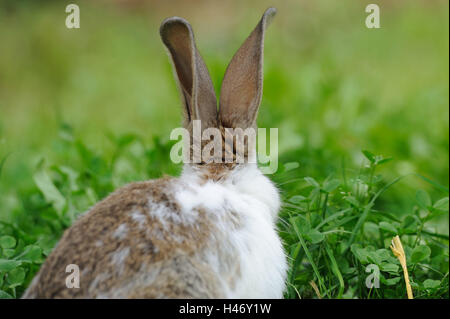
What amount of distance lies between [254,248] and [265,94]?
11.8 feet

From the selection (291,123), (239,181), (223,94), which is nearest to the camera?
(239,181)

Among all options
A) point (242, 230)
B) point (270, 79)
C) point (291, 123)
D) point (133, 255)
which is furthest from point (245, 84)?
point (270, 79)

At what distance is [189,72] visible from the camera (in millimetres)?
3645

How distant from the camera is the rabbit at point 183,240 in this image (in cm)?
272

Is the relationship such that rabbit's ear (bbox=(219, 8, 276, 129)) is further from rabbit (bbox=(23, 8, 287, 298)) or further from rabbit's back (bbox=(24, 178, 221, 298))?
rabbit's back (bbox=(24, 178, 221, 298))

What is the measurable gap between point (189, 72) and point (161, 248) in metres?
1.21

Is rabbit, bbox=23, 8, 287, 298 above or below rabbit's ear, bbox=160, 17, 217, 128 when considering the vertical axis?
below

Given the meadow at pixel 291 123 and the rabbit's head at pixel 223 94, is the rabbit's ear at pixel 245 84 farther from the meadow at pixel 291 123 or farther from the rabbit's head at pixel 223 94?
the meadow at pixel 291 123

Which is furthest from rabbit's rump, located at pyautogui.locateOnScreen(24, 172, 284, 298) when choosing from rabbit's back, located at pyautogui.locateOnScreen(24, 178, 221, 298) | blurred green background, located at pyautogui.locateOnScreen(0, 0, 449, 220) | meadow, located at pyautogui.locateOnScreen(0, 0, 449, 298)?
blurred green background, located at pyautogui.locateOnScreen(0, 0, 449, 220)

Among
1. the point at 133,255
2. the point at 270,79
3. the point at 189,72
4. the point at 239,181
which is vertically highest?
the point at 189,72

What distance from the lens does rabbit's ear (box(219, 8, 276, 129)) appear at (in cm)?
348

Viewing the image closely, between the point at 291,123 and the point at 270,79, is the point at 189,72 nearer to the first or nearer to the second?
the point at 291,123

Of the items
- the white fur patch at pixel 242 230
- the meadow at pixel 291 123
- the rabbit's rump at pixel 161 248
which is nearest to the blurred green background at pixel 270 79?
the meadow at pixel 291 123
